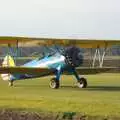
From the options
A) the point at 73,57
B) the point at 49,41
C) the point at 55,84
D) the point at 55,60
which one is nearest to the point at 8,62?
the point at 49,41

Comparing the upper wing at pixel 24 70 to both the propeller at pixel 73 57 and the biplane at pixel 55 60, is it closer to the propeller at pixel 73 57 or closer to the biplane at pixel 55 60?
the biplane at pixel 55 60

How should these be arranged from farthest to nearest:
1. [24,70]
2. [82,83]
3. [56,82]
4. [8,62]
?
[8,62] → [82,83] → [24,70] → [56,82]

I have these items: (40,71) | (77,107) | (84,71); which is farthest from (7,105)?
(84,71)

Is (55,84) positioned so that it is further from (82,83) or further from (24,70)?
(24,70)

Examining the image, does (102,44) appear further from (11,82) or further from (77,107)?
(77,107)

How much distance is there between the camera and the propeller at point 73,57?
30375mm

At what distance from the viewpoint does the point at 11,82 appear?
34.4m

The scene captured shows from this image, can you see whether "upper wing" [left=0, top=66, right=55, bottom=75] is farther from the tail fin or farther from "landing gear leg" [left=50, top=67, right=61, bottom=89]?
the tail fin

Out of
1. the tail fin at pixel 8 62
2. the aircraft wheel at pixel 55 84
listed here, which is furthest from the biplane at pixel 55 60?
the tail fin at pixel 8 62

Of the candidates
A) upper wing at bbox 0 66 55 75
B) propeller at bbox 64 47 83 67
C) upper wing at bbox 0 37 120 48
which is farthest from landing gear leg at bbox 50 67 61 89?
upper wing at bbox 0 37 120 48

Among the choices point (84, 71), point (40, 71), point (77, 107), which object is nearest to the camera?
point (77, 107)

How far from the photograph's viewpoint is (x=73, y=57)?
30.4 meters

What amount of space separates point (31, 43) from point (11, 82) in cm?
336

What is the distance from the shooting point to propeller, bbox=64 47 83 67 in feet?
99.7
